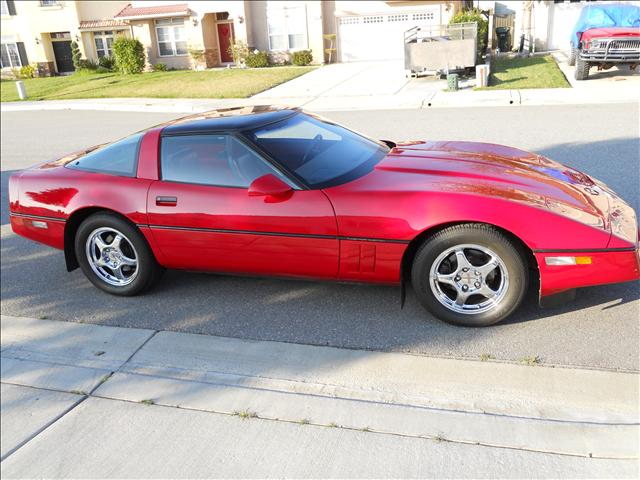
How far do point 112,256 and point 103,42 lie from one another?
35.2 metres

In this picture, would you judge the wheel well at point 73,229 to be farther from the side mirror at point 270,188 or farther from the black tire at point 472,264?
the black tire at point 472,264

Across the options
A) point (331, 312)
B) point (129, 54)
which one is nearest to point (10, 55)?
point (129, 54)

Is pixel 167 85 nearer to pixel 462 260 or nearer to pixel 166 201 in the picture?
pixel 166 201

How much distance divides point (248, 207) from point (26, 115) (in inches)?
759

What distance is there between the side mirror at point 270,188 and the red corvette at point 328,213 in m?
0.01

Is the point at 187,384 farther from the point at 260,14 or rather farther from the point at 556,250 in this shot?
the point at 260,14

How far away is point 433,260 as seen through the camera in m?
3.87

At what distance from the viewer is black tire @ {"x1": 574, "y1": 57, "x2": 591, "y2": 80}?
10.9 metres

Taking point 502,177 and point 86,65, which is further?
point 86,65

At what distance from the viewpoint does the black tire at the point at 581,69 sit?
35.7 feet

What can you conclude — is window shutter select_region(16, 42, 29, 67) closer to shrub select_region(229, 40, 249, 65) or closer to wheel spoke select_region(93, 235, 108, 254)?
shrub select_region(229, 40, 249, 65)

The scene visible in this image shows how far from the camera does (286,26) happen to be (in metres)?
30.0

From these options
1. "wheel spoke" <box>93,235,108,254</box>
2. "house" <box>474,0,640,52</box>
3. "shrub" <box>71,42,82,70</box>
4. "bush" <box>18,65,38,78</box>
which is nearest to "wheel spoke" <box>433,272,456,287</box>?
"wheel spoke" <box>93,235,108,254</box>

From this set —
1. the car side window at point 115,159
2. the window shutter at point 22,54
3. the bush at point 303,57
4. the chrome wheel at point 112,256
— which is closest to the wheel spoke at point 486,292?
the chrome wheel at point 112,256
